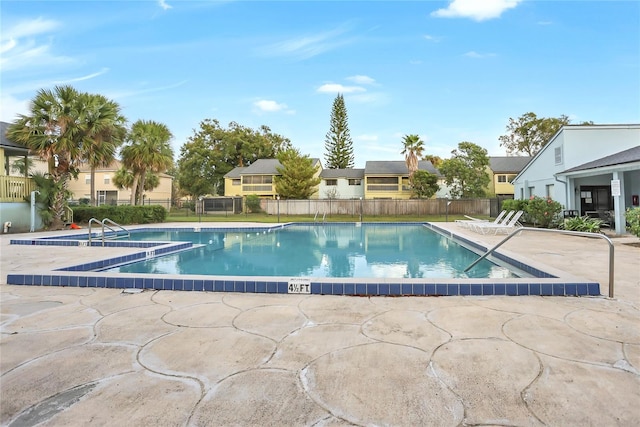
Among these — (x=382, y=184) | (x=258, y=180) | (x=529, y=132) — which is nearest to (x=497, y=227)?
(x=382, y=184)

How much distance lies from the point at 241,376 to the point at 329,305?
5.89 feet

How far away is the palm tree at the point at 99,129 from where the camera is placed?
14.6 m

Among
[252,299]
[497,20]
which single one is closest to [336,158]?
[497,20]

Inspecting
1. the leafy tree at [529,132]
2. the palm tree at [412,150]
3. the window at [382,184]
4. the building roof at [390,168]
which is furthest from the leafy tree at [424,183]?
the leafy tree at [529,132]

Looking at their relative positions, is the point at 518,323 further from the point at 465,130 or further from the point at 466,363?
the point at 465,130

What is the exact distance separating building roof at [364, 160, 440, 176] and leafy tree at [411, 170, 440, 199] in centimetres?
375

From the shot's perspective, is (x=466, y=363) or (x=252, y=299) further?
(x=252, y=299)

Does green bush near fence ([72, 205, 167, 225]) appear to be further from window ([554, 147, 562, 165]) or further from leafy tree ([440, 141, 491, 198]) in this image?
leafy tree ([440, 141, 491, 198])

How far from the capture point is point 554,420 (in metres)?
1.77

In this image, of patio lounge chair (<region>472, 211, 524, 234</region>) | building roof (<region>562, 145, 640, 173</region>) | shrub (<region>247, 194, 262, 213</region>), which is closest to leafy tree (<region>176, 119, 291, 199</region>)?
shrub (<region>247, 194, 262, 213</region>)

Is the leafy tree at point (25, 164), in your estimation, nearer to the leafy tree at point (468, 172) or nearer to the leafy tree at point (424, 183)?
the leafy tree at point (424, 183)

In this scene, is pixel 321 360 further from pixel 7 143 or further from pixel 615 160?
pixel 7 143

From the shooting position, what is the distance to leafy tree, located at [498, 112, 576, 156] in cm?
3709

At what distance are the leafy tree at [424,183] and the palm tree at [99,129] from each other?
2263cm
